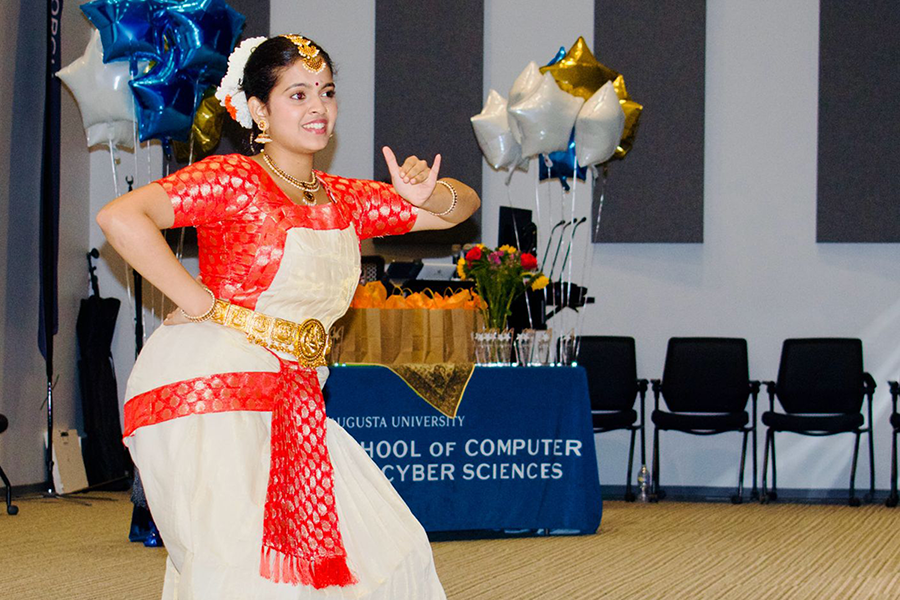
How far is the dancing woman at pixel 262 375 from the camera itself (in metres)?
1.83

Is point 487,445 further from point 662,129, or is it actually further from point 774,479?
point 662,129

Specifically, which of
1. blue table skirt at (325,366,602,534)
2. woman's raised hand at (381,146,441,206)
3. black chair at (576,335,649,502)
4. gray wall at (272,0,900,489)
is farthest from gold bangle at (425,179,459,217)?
gray wall at (272,0,900,489)

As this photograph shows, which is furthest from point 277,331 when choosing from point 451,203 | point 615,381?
point 615,381

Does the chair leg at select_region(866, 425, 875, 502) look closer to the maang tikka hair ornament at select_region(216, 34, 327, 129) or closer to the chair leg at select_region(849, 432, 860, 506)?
the chair leg at select_region(849, 432, 860, 506)

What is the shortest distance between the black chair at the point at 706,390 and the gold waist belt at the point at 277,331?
18.0 feet

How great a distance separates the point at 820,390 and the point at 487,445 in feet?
10.5

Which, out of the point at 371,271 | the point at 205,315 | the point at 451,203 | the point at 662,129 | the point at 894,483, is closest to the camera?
the point at 205,315

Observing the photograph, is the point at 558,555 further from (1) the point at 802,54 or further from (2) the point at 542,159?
(1) the point at 802,54

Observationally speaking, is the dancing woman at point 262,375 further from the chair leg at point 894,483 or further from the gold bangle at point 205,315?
the chair leg at point 894,483

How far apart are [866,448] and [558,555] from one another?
3874mm

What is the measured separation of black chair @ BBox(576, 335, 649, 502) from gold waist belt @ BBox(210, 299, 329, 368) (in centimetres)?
534

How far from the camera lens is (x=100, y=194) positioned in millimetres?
8414

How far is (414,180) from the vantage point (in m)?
2.22

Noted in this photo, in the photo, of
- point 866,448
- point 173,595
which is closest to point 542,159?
point 866,448
